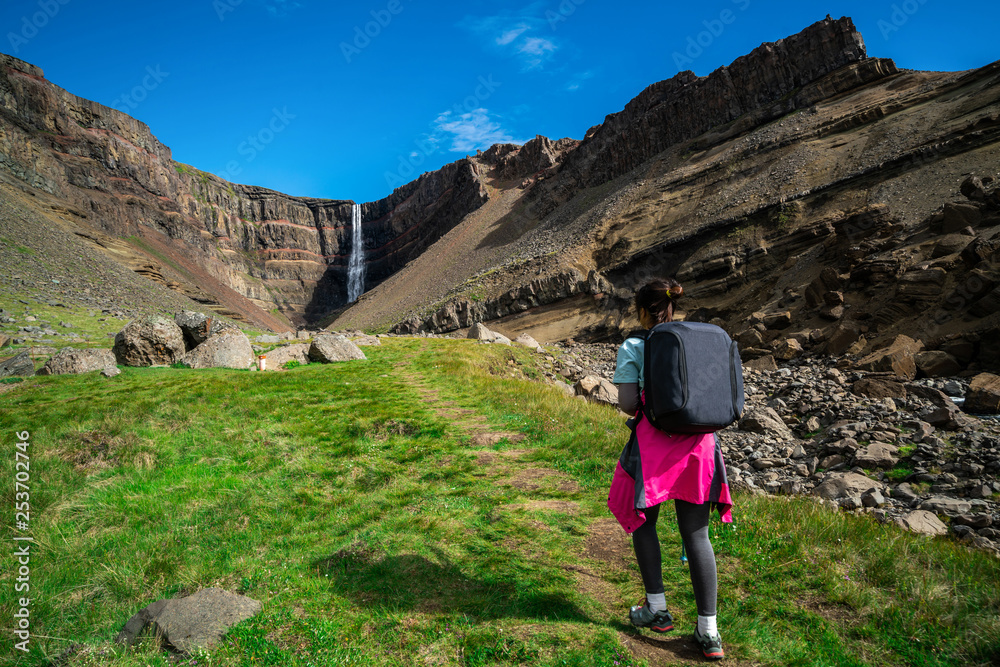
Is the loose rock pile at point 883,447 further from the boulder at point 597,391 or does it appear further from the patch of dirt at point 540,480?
the patch of dirt at point 540,480

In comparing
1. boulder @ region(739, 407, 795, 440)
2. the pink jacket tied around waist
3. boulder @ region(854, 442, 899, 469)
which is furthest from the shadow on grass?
boulder @ region(739, 407, 795, 440)

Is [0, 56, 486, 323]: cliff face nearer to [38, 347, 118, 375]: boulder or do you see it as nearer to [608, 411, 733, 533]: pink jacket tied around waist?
[38, 347, 118, 375]: boulder

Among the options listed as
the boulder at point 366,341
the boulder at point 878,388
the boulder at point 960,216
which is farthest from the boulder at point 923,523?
the boulder at point 960,216

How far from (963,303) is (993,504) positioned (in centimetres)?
1310

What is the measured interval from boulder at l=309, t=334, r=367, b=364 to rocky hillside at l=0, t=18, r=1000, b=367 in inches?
730

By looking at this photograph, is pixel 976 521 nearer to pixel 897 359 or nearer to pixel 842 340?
pixel 897 359

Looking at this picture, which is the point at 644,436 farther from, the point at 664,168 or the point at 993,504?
the point at 664,168

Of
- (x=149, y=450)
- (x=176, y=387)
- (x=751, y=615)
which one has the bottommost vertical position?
(x=751, y=615)

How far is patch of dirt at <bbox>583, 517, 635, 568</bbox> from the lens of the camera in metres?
4.30

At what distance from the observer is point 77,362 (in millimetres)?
12000

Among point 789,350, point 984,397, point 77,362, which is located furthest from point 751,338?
point 77,362

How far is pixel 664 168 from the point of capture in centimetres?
5444

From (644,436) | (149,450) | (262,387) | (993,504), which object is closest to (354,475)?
(149,450)

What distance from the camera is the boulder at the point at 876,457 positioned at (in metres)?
7.98
